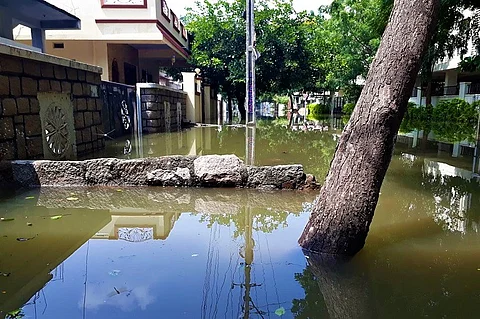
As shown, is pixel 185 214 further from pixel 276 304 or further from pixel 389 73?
pixel 389 73

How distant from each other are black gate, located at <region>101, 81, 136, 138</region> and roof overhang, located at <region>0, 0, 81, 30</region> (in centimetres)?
205

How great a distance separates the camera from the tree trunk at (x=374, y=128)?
3033mm

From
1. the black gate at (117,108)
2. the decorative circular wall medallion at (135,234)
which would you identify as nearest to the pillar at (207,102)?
the black gate at (117,108)

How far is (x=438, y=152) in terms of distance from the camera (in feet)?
31.6

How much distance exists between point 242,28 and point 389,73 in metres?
19.1

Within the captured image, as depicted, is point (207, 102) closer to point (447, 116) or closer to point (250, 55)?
point (250, 55)

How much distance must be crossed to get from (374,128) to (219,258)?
63.5 inches

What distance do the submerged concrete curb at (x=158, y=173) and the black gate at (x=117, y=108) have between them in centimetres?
559

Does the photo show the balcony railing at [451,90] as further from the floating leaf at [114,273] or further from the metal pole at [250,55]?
the floating leaf at [114,273]

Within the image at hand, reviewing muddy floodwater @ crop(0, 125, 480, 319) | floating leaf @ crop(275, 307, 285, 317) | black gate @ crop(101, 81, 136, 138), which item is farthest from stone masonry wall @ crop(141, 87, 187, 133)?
floating leaf @ crop(275, 307, 285, 317)

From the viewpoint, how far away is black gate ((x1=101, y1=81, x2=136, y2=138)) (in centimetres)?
1095

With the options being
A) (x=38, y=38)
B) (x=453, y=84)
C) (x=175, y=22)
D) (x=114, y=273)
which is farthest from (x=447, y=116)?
(x=114, y=273)

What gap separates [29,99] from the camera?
629 cm

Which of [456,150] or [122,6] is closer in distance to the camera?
[456,150]
